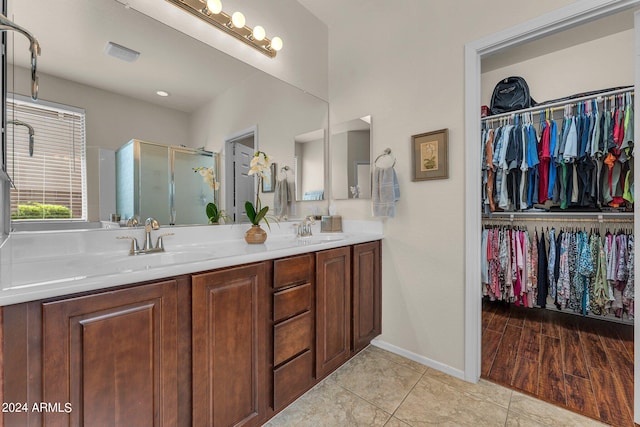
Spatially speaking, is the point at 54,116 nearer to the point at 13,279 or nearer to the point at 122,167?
the point at 122,167

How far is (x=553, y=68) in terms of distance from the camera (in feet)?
8.46

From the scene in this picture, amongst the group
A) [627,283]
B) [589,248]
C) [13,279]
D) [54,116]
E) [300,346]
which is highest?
[54,116]

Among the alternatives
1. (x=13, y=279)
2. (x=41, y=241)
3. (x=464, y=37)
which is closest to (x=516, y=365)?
(x=464, y=37)

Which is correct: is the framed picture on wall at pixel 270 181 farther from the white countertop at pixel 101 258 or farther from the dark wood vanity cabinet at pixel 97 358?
the dark wood vanity cabinet at pixel 97 358

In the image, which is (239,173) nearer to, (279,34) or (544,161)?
(279,34)

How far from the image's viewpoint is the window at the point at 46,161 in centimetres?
105

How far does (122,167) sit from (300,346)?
1.25 meters

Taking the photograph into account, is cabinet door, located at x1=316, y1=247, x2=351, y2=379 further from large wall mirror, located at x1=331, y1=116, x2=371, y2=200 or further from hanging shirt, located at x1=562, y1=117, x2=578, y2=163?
hanging shirt, located at x1=562, y1=117, x2=578, y2=163

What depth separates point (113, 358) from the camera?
0.80 meters

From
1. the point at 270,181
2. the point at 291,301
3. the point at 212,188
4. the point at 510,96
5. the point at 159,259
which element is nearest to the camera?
the point at 159,259

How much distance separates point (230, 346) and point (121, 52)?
1438 millimetres

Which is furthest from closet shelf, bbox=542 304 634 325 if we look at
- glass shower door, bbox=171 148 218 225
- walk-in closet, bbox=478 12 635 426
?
glass shower door, bbox=171 148 218 225

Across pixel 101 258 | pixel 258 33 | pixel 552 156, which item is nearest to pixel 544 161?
pixel 552 156

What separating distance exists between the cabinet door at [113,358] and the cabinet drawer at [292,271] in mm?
455
